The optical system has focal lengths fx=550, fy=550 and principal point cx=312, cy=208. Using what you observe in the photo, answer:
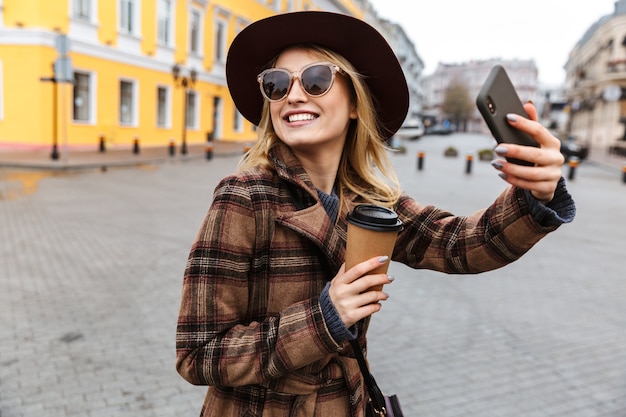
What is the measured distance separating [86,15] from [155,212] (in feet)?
48.9

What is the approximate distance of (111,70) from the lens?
22531mm

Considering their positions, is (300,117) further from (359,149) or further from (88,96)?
(88,96)

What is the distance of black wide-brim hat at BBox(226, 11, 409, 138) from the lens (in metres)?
1.51

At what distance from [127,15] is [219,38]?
8686mm

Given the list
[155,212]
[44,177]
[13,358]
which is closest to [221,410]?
[13,358]

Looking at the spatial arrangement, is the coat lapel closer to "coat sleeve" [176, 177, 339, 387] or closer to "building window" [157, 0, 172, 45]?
"coat sleeve" [176, 177, 339, 387]

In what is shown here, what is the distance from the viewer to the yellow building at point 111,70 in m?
19.2

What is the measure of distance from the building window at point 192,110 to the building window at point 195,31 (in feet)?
7.29

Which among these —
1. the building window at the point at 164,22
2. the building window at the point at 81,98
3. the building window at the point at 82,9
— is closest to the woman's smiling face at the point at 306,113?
the building window at the point at 81,98

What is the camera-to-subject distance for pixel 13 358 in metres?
3.93

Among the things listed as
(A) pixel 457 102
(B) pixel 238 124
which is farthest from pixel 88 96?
(A) pixel 457 102

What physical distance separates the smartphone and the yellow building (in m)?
16.6

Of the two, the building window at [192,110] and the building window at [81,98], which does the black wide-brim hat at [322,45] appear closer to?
the building window at [81,98]

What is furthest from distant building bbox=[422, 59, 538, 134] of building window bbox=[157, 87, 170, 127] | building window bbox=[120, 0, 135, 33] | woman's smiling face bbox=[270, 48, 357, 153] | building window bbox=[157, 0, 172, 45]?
woman's smiling face bbox=[270, 48, 357, 153]
